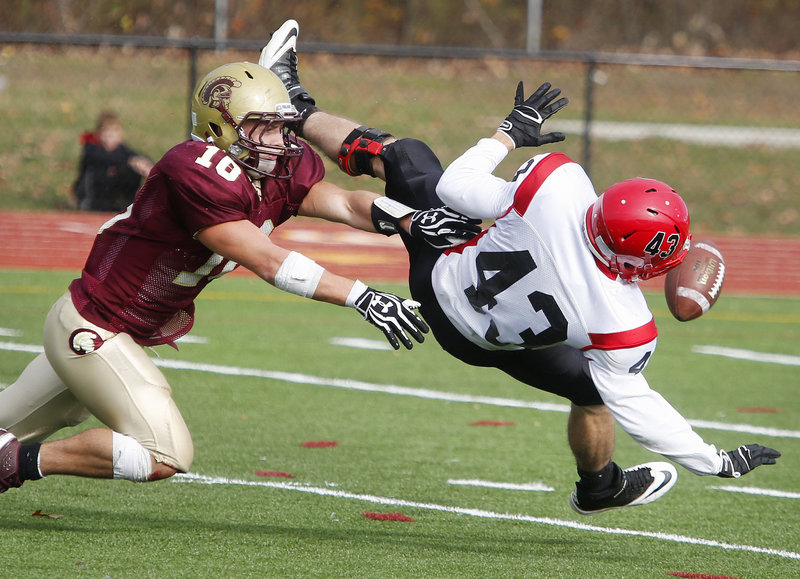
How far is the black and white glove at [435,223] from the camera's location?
3979 mm

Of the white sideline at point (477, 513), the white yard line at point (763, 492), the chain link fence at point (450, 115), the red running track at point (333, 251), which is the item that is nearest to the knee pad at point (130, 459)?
the white sideline at point (477, 513)

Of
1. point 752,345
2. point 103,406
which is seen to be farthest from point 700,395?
point 103,406

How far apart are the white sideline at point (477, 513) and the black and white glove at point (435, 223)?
42.3 inches

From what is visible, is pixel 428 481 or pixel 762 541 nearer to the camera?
pixel 762 541

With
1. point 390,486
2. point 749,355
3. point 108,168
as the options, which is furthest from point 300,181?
point 108,168

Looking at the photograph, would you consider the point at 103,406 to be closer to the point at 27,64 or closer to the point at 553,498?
the point at 553,498

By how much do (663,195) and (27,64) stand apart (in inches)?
A: 527

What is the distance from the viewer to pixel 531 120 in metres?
4.07

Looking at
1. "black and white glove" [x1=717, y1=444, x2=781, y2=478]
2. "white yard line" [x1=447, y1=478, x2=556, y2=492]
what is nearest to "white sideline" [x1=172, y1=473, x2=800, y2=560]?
"white yard line" [x1=447, y1=478, x2=556, y2=492]

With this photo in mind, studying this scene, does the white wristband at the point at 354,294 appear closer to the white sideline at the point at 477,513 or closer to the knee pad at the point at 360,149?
the knee pad at the point at 360,149

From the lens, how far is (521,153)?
14.5m

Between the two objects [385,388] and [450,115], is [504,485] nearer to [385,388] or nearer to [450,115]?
[385,388]

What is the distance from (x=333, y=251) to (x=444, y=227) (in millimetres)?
7259

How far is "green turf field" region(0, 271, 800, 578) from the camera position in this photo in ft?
12.1
